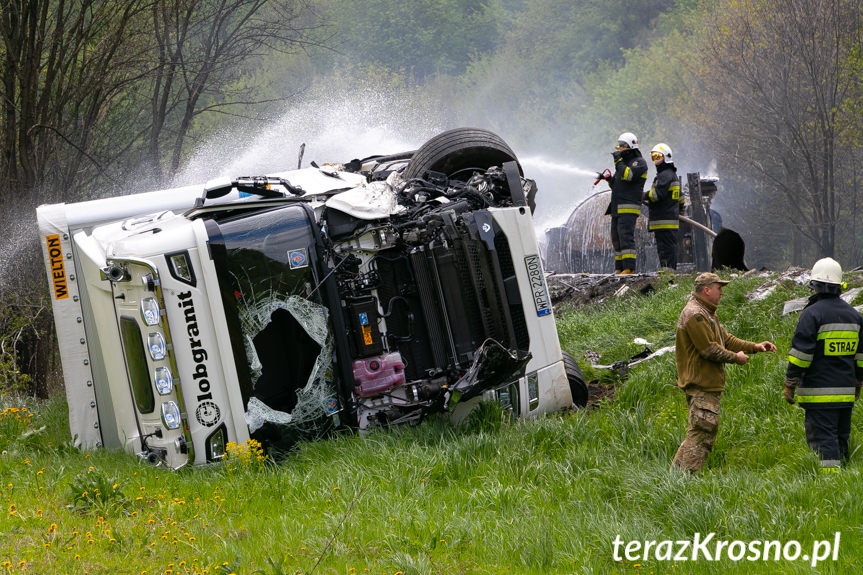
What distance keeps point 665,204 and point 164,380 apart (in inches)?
311

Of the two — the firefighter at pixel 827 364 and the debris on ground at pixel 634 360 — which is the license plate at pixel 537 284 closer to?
the firefighter at pixel 827 364

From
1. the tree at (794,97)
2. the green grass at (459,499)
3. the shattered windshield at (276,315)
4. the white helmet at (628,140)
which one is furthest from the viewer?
the tree at (794,97)

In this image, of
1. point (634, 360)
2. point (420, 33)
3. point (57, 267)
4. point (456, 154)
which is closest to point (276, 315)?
point (57, 267)

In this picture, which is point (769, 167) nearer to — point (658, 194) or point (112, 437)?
point (658, 194)

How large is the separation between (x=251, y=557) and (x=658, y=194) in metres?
8.66

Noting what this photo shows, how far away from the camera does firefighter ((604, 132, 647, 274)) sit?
11.9 m

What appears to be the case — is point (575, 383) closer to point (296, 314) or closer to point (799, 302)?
point (296, 314)

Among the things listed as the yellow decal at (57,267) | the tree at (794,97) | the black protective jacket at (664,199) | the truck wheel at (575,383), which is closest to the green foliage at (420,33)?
the tree at (794,97)

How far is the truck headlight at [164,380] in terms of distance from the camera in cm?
586

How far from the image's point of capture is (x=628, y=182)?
1194 centimetres

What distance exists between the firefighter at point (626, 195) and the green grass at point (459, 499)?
16.0ft

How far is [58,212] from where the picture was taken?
687 cm

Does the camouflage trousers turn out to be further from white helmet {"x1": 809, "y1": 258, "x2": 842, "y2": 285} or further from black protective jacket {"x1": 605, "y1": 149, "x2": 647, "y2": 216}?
black protective jacket {"x1": 605, "y1": 149, "x2": 647, "y2": 216}

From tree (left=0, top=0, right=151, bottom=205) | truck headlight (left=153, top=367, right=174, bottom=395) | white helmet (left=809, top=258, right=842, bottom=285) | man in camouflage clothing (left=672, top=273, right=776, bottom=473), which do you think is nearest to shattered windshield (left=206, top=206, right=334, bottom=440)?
truck headlight (left=153, top=367, right=174, bottom=395)
